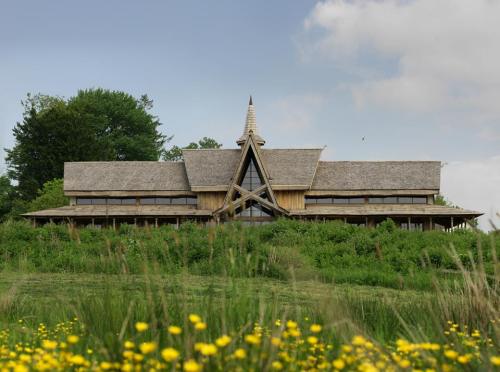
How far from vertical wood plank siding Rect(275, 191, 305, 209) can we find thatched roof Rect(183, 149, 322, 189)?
0.85 meters

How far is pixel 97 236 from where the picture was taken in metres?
21.7

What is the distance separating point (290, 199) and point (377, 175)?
5.71 metres

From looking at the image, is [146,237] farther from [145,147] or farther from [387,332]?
[145,147]

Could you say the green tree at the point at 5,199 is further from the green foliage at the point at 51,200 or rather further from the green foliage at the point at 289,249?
the green foliage at the point at 289,249

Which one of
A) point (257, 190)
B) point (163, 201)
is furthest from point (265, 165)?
point (163, 201)

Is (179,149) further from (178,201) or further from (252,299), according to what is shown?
(252,299)

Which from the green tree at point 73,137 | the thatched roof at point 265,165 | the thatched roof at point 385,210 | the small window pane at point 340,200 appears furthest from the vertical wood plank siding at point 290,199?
the green tree at point 73,137

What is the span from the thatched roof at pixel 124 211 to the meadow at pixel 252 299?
30.7ft

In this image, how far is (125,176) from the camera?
3622 centimetres

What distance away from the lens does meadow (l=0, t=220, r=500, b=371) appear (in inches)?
143

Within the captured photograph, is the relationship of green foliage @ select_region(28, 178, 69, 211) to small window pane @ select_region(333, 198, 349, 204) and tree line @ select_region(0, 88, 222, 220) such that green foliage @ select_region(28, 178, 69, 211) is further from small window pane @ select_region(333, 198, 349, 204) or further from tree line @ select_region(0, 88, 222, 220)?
small window pane @ select_region(333, 198, 349, 204)

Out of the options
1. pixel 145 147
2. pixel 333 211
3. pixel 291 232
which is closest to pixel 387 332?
pixel 291 232

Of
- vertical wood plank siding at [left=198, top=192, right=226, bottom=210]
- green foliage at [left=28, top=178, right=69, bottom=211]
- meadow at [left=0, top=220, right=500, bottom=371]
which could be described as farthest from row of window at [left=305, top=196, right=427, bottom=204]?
green foliage at [left=28, top=178, right=69, bottom=211]

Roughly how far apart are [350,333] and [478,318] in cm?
195
